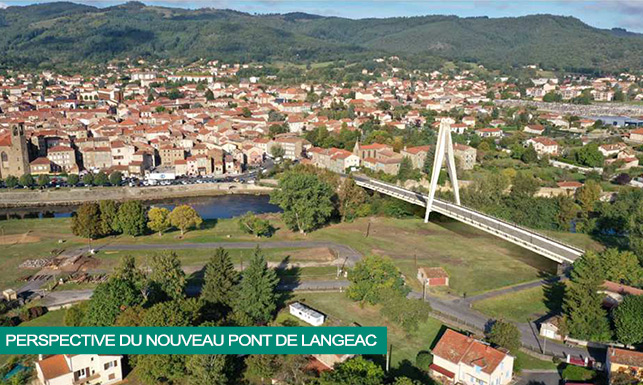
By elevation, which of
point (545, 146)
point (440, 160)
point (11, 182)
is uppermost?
point (440, 160)

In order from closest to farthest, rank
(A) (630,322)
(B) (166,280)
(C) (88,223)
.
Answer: (A) (630,322)
(B) (166,280)
(C) (88,223)

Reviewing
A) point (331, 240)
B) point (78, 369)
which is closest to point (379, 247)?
point (331, 240)

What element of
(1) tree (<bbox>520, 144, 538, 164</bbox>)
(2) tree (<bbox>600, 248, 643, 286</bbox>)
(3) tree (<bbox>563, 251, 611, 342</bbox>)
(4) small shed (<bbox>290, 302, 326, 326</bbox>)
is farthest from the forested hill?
(3) tree (<bbox>563, 251, 611, 342</bbox>)

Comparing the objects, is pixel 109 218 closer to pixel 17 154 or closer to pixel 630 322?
pixel 17 154

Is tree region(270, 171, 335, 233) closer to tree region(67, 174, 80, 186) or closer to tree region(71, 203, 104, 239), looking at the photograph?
tree region(71, 203, 104, 239)

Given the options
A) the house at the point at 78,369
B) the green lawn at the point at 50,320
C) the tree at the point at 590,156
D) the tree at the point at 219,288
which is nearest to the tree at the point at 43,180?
the green lawn at the point at 50,320

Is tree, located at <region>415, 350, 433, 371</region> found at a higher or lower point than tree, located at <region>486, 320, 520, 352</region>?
lower
